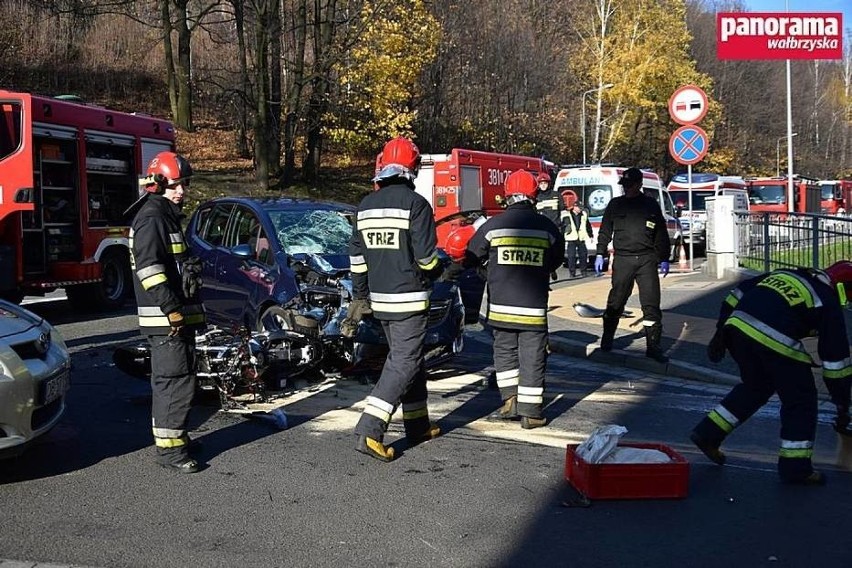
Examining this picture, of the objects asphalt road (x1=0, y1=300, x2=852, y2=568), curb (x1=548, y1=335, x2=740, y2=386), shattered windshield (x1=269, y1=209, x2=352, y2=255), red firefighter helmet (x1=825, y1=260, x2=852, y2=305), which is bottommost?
asphalt road (x1=0, y1=300, x2=852, y2=568)

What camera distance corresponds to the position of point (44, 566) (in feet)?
13.8

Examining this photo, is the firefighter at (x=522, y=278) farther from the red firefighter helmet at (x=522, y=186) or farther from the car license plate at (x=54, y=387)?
the car license plate at (x=54, y=387)

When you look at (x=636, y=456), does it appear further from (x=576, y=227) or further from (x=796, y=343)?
(x=576, y=227)

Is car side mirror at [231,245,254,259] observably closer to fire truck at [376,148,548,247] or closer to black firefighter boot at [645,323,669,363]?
black firefighter boot at [645,323,669,363]

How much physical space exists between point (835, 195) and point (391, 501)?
41.9 m

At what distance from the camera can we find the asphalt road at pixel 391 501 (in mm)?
4383

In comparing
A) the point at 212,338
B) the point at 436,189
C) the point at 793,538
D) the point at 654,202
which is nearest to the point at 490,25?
the point at 436,189

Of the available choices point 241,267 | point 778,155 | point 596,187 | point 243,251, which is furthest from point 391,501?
point 778,155

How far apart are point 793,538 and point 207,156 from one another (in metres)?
30.4

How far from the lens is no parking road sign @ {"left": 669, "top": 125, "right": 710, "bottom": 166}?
53.4ft

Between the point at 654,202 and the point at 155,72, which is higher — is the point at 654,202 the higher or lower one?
the lower one

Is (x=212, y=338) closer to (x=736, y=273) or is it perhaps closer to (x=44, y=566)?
(x=44, y=566)

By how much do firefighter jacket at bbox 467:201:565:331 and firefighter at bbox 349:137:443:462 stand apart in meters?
0.99

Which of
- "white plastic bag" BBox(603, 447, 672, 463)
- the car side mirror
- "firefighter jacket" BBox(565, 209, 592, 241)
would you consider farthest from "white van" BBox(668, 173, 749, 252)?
"white plastic bag" BBox(603, 447, 672, 463)
